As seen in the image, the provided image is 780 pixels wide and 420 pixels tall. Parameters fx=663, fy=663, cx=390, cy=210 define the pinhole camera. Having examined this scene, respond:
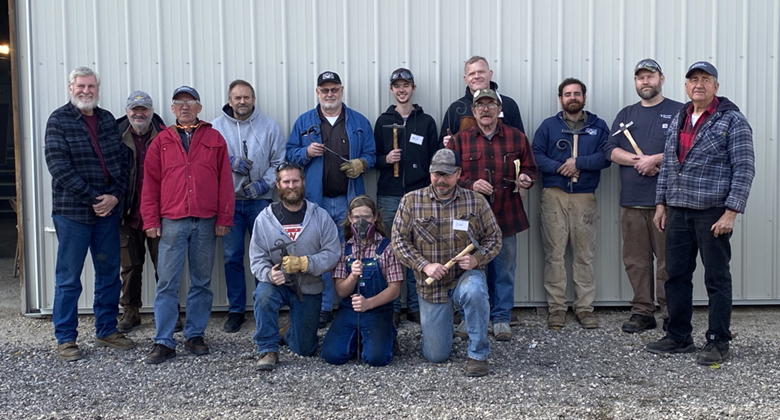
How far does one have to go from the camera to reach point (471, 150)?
17.5ft

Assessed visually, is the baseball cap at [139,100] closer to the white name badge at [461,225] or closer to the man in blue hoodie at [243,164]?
the man in blue hoodie at [243,164]

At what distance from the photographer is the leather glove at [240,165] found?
18.0ft

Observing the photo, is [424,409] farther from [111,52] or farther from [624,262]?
[111,52]

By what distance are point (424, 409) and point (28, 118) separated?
4456 mm

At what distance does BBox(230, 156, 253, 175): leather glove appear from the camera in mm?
5500

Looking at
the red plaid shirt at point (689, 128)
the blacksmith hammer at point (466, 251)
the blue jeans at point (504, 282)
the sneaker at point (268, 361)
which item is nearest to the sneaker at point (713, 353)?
the red plaid shirt at point (689, 128)

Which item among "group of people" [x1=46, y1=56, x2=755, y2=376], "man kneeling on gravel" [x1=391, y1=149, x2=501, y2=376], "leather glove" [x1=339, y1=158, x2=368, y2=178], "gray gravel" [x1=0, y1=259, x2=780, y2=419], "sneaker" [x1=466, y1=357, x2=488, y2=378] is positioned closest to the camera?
"gray gravel" [x1=0, y1=259, x2=780, y2=419]

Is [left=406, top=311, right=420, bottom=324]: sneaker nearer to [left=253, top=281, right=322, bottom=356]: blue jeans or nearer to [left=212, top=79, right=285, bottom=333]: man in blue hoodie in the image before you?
[left=253, top=281, right=322, bottom=356]: blue jeans

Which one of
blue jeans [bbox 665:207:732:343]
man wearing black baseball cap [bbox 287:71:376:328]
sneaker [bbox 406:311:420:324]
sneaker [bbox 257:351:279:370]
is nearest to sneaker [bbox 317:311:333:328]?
man wearing black baseball cap [bbox 287:71:376:328]

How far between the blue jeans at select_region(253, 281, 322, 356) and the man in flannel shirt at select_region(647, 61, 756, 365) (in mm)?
2521

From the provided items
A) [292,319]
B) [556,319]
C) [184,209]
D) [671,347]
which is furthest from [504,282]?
[184,209]

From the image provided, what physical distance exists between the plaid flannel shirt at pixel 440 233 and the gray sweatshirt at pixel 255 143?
1.50 m

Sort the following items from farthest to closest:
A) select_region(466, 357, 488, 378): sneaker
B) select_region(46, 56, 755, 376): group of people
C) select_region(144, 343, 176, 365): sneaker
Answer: select_region(144, 343, 176, 365): sneaker < select_region(46, 56, 755, 376): group of people < select_region(466, 357, 488, 378): sneaker

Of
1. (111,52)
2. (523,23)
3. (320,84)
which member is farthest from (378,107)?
(111,52)
